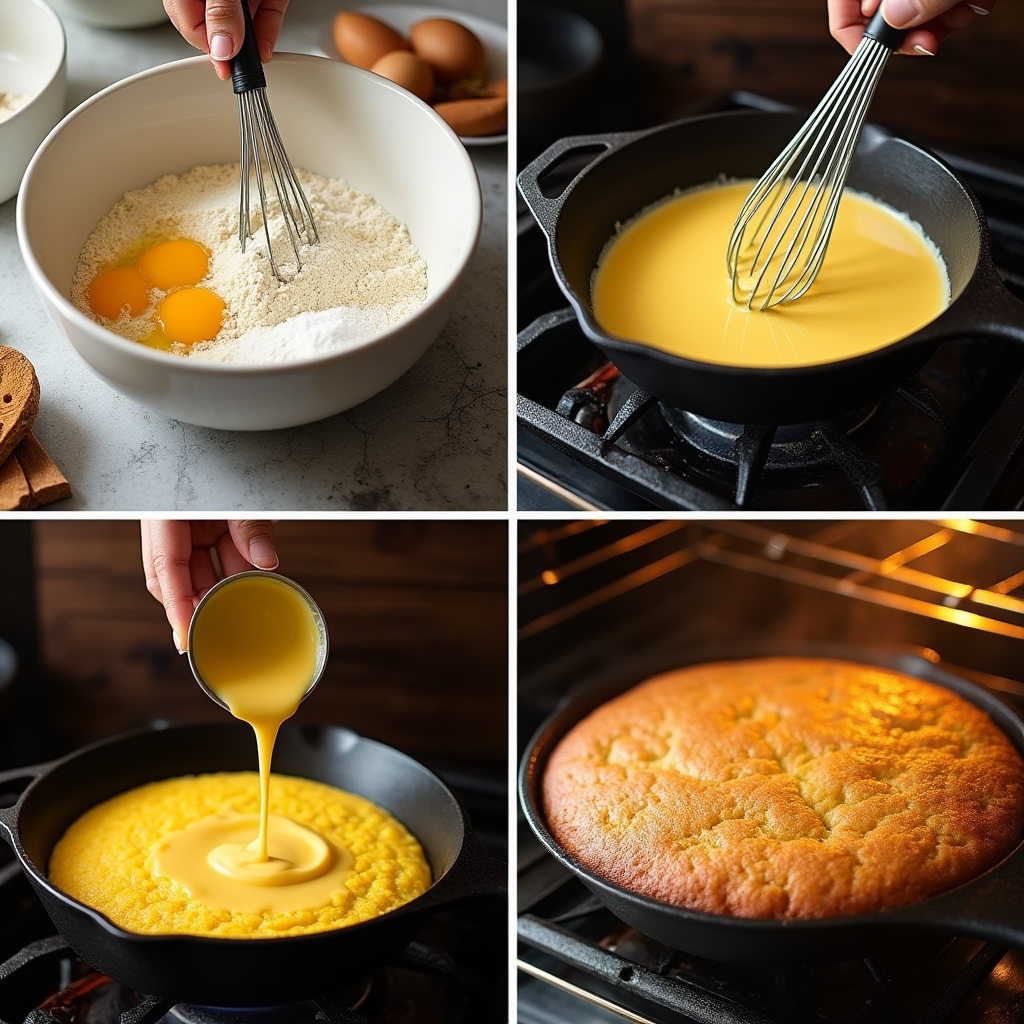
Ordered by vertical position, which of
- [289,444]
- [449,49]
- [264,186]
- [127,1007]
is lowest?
[127,1007]

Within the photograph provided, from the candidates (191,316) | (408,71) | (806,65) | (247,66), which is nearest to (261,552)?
(191,316)

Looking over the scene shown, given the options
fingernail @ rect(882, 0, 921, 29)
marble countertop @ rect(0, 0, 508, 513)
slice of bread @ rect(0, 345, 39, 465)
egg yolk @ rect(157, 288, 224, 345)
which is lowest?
marble countertop @ rect(0, 0, 508, 513)

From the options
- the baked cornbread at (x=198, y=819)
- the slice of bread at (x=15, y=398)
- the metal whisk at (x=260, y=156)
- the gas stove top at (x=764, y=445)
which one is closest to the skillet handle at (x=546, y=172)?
the gas stove top at (x=764, y=445)

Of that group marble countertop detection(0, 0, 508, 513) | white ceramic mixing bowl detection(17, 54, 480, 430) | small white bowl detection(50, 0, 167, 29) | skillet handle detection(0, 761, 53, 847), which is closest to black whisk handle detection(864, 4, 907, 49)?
white ceramic mixing bowl detection(17, 54, 480, 430)

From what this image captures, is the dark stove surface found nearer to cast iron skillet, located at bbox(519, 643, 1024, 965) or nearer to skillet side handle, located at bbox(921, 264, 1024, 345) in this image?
cast iron skillet, located at bbox(519, 643, 1024, 965)

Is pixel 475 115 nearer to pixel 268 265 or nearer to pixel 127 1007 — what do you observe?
pixel 268 265

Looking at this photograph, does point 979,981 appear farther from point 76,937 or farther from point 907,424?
point 76,937

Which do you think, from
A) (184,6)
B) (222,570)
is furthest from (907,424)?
(184,6)
